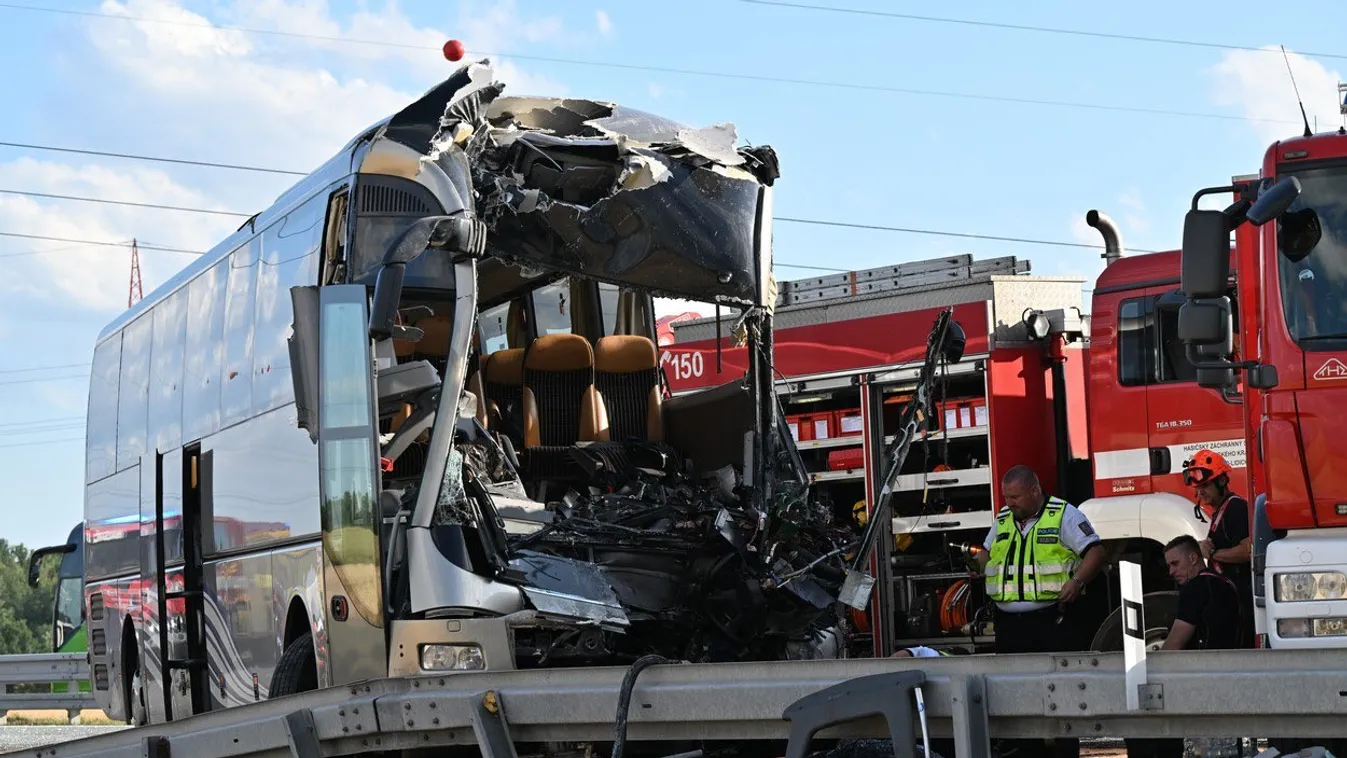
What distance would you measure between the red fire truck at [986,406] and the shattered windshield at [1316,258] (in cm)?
451

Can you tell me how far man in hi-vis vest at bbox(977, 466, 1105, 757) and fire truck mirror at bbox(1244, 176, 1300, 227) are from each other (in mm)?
1948

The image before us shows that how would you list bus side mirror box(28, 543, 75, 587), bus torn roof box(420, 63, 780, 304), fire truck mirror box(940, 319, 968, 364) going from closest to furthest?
bus torn roof box(420, 63, 780, 304) → fire truck mirror box(940, 319, 968, 364) → bus side mirror box(28, 543, 75, 587)

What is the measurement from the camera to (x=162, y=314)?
13.6 meters

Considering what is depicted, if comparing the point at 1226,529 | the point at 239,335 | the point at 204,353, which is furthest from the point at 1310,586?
the point at 204,353

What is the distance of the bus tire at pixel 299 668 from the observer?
9891 mm

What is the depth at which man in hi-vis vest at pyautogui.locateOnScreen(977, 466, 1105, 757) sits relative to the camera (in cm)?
898

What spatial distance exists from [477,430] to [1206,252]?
3934 mm

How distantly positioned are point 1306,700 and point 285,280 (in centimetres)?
696

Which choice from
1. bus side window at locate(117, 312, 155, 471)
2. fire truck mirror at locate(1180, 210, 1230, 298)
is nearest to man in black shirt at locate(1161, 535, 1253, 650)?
fire truck mirror at locate(1180, 210, 1230, 298)

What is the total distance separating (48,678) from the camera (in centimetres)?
2142

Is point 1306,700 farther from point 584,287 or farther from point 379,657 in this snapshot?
point 584,287

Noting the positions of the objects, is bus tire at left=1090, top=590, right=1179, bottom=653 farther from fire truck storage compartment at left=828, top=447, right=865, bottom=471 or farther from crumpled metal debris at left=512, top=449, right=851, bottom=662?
fire truck storage compartment at left=828, top=447, right=865, bottom=471

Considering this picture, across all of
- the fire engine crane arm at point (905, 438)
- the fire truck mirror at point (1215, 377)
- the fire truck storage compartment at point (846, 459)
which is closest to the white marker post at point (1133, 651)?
the fire truck mirror at point (1215, 377)

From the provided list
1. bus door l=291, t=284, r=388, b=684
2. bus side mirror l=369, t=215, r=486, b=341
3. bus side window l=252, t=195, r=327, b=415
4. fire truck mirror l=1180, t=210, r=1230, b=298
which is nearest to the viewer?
fire truck mirror l=1180, t=210, r=1230, b=298
